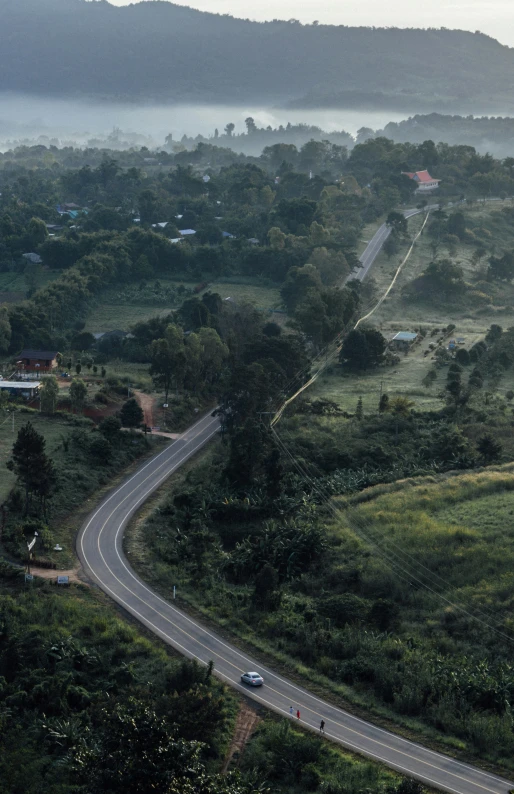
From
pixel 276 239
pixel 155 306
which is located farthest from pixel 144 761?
pixel 276 239

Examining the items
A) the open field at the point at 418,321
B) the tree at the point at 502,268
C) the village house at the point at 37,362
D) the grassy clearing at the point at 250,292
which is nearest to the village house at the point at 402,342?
the open field at the point at 418,321

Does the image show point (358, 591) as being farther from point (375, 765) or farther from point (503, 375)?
point (503, 375)

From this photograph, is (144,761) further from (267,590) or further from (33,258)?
(33,258)

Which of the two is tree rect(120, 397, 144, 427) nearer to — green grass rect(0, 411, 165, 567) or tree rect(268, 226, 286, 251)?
green grass rect(0, 411, 165, 567)

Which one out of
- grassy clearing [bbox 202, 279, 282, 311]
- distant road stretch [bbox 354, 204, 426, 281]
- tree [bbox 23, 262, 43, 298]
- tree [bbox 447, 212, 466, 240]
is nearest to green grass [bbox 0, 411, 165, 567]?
grassy clearing [bbox 202, 279, 282, 311]

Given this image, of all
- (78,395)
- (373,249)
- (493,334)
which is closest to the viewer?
(78,395)

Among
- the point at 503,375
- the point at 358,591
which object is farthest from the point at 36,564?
the point at 503,375
